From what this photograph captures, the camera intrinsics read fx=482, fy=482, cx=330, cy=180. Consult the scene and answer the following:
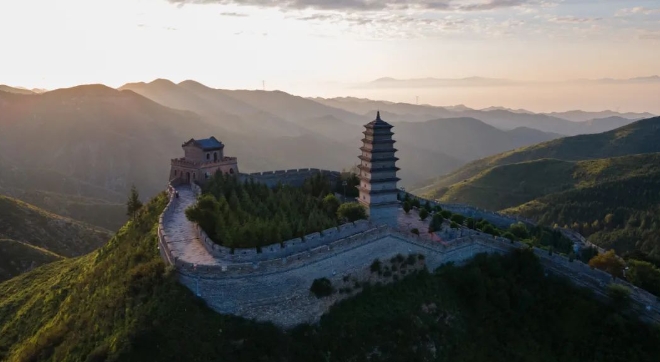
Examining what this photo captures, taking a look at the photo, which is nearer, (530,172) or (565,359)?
(565,359)

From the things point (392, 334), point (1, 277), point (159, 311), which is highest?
point (159, 311)

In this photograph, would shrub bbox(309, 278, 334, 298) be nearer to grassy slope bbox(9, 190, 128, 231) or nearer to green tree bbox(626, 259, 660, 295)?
green tree bbox(626, 259, 660, 295)

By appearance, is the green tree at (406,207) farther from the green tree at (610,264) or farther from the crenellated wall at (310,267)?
the green tree at (610,264)

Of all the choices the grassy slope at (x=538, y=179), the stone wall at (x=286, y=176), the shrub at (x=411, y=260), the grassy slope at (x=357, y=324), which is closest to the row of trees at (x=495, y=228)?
the grassy slope at (x=357, y=324)

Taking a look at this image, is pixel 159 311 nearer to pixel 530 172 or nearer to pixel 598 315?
pixel 598 315

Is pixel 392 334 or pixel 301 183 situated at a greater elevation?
pixel 301 183

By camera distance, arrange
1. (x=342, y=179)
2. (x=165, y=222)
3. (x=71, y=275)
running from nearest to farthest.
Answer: (x=165, y=222) → (x=71, y=275) → (x=342, y=179)

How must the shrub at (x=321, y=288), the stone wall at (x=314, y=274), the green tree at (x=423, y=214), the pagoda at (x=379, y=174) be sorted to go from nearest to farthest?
the stone wall at (x=314, y=274)
the shrub at (x=321, y=288)
the pagoda at (x=379, y=174)
the green tree at (x=423, y=214)

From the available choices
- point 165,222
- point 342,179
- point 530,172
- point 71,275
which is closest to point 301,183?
point 342,179
